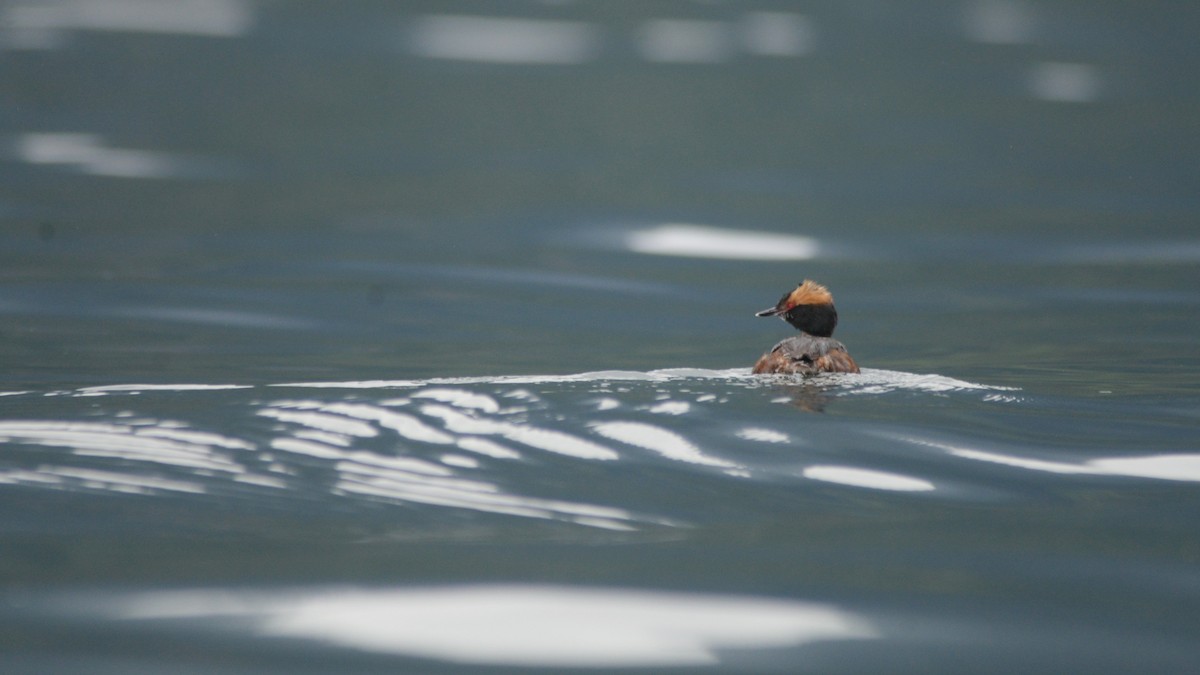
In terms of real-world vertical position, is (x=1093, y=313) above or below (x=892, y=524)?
above

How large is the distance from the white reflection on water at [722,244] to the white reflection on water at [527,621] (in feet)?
25.9

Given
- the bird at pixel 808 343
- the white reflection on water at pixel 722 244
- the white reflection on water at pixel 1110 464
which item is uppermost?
the white reflection on water at pixel 722 244

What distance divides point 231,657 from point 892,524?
211 centimetres

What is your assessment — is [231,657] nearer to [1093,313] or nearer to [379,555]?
[379,555]

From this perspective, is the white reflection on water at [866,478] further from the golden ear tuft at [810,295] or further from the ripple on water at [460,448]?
the golden ear tuft at [810,295]

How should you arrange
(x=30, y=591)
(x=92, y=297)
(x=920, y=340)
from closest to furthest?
(x=30, y=591) < (x=920, y=340) < (x=92, y=297)

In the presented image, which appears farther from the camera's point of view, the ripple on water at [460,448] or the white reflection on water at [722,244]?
the white reflection on water at [722,244]

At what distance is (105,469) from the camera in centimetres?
512

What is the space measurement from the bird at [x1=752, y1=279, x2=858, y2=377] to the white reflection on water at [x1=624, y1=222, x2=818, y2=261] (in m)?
4.58

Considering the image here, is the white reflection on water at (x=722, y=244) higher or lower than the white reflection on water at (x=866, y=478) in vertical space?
higher

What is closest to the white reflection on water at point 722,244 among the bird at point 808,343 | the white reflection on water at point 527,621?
the bird at point 808,343

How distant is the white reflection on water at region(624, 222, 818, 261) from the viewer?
39.0 feet

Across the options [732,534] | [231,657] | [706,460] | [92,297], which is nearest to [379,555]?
[231,657]

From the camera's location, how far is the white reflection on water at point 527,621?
3.76 meters
